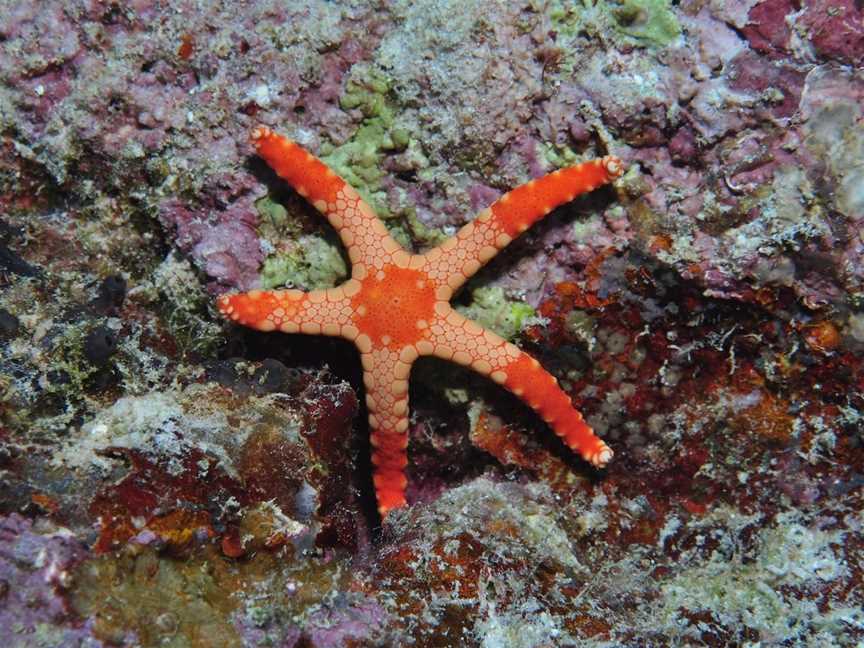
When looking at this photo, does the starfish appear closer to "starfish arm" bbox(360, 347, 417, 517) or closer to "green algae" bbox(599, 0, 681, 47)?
"starfish arm" bbox(360, 347, 417, 517)

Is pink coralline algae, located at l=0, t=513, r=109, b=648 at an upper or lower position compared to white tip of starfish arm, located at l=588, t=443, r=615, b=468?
lower

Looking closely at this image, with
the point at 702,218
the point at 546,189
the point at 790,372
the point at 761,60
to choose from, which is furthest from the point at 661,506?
the point at 761,60

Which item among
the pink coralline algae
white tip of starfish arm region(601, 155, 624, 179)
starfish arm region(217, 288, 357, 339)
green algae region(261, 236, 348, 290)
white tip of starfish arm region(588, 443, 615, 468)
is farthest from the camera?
green algae region(261, 236, 348, 290)

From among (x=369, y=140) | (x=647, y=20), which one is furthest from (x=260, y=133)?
(x=647, y=20)

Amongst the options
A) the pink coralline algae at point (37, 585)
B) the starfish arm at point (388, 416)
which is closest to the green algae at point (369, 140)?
the starfish arm at point (388, 416)

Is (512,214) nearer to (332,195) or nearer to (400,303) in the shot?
(400,303)

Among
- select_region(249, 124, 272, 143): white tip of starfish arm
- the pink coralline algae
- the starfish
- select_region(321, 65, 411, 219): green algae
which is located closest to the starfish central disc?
the starfish

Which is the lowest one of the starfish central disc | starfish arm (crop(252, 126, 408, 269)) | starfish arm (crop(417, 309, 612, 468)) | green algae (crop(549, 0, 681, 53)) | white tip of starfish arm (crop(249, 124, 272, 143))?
starfish arm (crop(417, 309, 612, 468))
